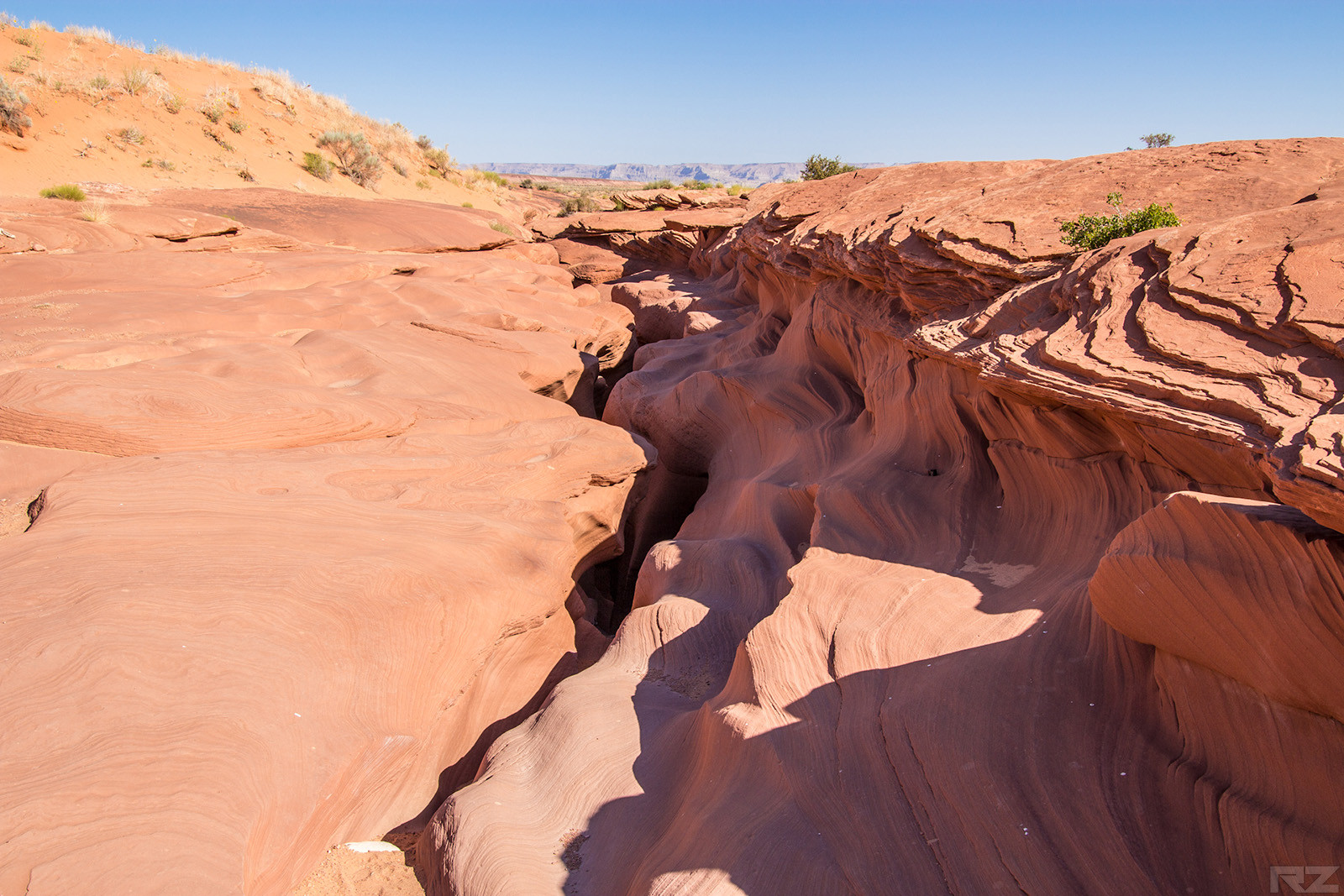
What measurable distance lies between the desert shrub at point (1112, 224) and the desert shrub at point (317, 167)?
25.3 meters

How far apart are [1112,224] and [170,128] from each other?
85.8 feet

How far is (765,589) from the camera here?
5703 mm

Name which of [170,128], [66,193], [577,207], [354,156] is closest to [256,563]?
[66,193]

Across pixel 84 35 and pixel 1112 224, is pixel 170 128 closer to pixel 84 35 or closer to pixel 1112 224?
pixel 84 35

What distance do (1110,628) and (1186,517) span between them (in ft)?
2.45

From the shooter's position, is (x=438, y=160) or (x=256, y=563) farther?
(x=438, y=160)

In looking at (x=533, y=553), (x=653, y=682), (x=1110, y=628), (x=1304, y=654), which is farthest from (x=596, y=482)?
(x=1304, y=654)

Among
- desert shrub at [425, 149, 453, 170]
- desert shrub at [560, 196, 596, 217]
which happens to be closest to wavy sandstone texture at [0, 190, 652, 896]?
desert shrub at [560, 196, 596, 217]

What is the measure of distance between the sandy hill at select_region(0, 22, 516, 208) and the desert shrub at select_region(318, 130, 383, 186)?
262 millimetres

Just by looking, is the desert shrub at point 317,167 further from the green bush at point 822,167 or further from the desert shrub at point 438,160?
the green bush at point 822,167

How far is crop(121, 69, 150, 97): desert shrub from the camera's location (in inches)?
899

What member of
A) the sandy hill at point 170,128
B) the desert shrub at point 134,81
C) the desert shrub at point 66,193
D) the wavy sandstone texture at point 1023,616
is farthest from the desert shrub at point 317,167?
the wavy sandstone texture at point 1023,616

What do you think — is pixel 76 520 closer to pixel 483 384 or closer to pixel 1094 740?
pixel 483 384

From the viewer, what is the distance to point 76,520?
470 cm
